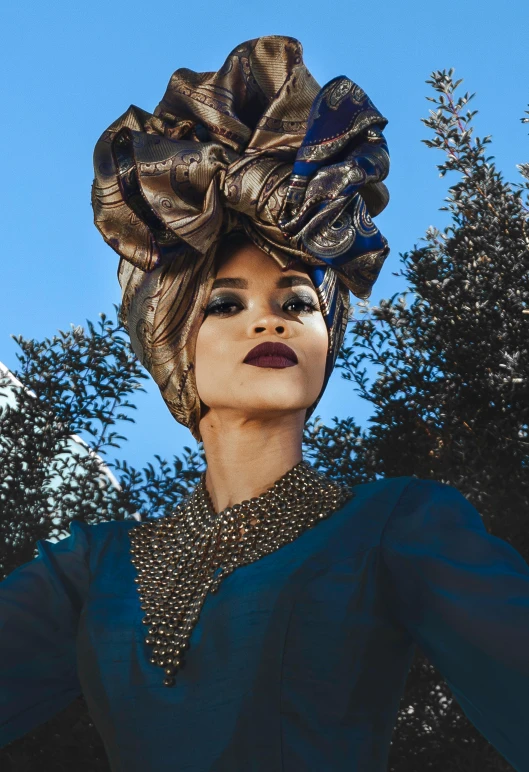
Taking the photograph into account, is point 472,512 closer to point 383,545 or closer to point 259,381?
point 383,545

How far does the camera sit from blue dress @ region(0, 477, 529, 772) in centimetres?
223

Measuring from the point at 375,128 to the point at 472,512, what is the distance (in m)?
0.89

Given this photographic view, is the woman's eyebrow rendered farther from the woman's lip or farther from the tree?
the tree

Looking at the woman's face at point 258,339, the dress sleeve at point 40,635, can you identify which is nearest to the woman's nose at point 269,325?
the woman's face at point 258,339

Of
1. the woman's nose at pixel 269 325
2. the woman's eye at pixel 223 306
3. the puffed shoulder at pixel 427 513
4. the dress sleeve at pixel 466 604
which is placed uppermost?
the woman's eye at pixel 223 306

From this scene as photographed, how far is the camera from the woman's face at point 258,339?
9.15 feet

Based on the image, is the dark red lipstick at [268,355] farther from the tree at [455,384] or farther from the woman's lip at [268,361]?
the tree at [455,384]

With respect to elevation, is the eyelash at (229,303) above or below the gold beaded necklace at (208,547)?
above

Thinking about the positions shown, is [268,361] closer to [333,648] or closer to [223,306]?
[223,306]

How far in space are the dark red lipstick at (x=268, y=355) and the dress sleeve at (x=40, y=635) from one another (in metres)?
0.59

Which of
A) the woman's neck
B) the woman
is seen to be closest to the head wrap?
the woman

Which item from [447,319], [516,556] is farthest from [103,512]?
[516,556]

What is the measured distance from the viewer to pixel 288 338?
9.30 ft

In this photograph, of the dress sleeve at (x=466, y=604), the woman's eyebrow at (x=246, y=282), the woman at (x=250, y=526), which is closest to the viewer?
the dress sleeve at (x=466, y=604)
